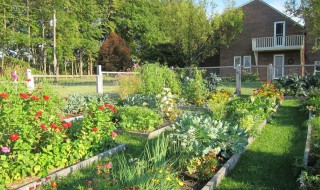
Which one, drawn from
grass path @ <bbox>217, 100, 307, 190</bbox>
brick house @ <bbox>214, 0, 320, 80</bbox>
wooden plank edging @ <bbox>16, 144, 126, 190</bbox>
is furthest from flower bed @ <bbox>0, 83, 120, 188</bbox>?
brick house @ <bbox>214, 0, 320, 80</bbox>

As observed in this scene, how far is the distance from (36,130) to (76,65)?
33329mm

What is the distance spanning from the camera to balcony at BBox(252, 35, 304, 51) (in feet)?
76.3

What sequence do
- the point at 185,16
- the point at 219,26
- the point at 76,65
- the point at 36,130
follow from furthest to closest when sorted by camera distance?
the point at 76,65
the point at 219,26
the point at 185,16
the point at 36,130

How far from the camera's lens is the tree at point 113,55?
29.9 meters

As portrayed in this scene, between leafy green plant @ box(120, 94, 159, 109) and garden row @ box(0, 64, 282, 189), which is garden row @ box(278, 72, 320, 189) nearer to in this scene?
garden row @ box(0, 64, 282, 189)

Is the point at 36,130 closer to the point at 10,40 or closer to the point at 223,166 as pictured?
the point at 223,166

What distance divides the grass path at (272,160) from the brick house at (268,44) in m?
17.8

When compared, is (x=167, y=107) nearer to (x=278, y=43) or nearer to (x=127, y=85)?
(x=127, y=85)

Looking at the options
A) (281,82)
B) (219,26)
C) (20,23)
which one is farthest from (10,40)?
(281,82)

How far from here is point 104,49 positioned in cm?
2997

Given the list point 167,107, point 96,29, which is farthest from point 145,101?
point 96,29

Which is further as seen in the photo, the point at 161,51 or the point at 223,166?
the point at 161,51

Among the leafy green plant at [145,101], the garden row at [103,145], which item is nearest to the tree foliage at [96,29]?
the leafy green plant at [145,101]

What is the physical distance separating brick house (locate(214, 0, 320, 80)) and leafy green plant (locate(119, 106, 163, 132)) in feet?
59.8
